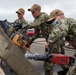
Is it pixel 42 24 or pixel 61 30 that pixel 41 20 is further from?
pixel 61 30

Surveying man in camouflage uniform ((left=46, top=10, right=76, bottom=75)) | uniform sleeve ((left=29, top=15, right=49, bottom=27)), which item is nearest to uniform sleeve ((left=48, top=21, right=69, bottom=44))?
man in camouflage uniform ((left=46, top=10, right=76, bottom=75))

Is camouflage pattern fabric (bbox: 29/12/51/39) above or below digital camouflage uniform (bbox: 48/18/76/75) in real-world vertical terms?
below

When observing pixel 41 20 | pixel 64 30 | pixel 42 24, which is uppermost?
pixel 64 30

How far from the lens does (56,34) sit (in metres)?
4.82

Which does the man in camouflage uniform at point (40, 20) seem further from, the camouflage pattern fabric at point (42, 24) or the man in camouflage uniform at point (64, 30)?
the man in camouflage uniform at point (64, 30)

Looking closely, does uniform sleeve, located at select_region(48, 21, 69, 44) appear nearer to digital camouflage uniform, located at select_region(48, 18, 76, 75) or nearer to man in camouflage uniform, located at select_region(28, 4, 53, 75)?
digital camouflage uniform, located at select_region(48, 18, 76, 75)

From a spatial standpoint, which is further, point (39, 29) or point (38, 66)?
point (38, 66)

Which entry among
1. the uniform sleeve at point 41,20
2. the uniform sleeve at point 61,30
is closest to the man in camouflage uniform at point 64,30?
the uniform sleeve at point 61,30

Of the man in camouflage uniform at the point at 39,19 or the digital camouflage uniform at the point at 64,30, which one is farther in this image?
the man in camouflage uniform at the point at 39,19

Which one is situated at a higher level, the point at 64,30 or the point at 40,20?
the point at 64,30

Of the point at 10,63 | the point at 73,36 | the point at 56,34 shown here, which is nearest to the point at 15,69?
the point at 10,63

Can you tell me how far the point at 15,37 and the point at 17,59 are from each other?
3.67 m

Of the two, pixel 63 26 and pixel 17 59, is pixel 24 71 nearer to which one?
pixel 17 59

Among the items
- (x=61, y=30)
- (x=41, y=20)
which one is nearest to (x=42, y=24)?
(x=41, y=20)
